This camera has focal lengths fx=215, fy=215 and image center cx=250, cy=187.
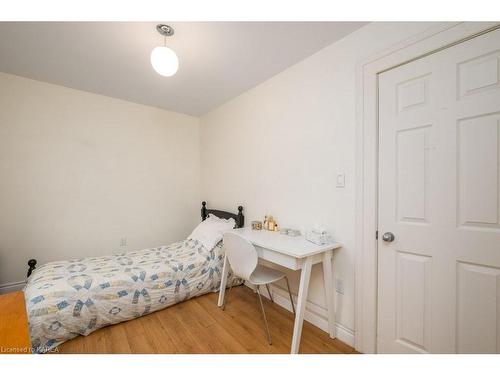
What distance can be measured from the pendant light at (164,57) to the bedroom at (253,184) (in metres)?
0.03

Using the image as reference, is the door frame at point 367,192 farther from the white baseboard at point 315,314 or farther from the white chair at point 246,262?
the white chair at point 246,262

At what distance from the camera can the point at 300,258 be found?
1.49m

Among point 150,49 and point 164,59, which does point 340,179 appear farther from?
point 150,49

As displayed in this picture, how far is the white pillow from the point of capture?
2.53m

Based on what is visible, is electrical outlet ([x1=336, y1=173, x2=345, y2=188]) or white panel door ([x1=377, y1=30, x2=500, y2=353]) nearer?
white panel door ([x1=377, y1=30, x2=500, y2=353])

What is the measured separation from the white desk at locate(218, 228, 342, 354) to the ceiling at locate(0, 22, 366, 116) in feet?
5.49

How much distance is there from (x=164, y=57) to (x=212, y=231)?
6.09 feet

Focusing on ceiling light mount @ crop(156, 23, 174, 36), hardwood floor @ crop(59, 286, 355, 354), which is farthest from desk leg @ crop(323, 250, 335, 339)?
ceiling light mount @ crop(156, 23, 174, 36)

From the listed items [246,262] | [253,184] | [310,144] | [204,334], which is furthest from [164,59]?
[204,334]

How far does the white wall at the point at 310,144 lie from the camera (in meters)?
1.67

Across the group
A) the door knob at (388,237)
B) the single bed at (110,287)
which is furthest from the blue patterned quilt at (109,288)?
the door knob at (388,237)

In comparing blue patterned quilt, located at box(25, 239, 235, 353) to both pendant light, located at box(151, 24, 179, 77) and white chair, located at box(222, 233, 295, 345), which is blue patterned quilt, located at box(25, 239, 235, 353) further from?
pendant light, located at box(151, 24, 179, 77)
